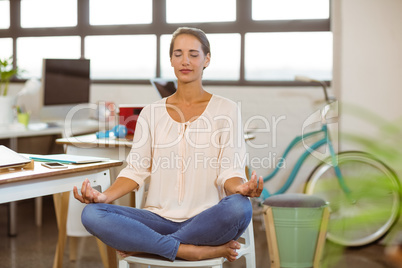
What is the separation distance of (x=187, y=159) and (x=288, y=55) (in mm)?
2564

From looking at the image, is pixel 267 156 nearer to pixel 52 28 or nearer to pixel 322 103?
pixel 322 103

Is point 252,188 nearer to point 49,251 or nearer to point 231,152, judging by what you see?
point 231,152

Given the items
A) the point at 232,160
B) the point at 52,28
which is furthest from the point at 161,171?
the point at 52,28

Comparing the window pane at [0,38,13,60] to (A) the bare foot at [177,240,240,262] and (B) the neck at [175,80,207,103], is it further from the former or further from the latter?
(A) the bare foot at [177,240,240,262]

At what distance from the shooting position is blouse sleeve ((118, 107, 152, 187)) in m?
1.98

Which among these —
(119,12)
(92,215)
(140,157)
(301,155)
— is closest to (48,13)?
(119,12)

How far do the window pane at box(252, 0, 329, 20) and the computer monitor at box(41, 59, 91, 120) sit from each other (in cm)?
146

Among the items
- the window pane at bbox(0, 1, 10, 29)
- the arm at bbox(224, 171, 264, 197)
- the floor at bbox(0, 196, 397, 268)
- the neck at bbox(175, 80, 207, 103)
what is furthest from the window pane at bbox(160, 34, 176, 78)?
the arm at bbox(224, 171, 264, 197)

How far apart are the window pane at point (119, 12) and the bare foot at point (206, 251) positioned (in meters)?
3.25

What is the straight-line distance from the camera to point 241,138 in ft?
6.70

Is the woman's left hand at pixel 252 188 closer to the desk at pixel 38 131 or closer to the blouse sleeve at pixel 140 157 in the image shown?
the blouse sleeve at pixel 140 157

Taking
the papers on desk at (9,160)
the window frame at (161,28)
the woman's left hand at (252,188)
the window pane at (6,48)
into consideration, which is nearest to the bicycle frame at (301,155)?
the window frame at (161,28)

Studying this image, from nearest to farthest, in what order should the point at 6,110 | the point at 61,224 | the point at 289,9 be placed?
the point at 61,224 < the point at 6,110 < the point at 289,9

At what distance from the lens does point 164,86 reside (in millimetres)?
3023
